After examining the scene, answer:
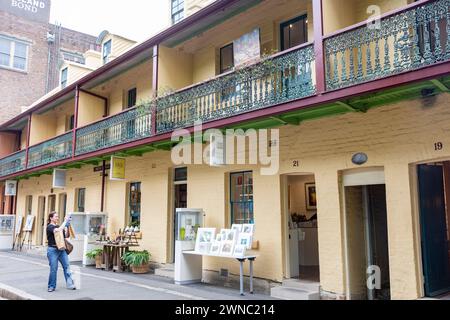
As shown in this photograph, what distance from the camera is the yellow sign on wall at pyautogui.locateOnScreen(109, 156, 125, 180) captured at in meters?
13.9

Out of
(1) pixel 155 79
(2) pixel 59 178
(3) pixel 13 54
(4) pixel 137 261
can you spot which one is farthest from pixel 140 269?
(3) pixel 13 54

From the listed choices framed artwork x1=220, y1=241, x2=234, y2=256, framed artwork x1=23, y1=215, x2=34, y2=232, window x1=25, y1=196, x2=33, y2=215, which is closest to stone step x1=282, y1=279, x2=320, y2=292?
framed artwork x1=220, y1=241, x2=234, y2=256

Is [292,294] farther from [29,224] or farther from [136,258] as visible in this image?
[29,224]

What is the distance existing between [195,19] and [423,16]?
5.78m

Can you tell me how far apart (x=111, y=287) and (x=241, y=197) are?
3807 mm

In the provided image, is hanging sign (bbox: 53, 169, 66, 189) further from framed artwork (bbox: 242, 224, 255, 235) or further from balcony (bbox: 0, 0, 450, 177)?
framed artwork (bbox: 242, 224, 255, 235)

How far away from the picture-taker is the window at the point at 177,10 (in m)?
15.1

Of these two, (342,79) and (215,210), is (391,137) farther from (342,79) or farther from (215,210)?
(215,210)

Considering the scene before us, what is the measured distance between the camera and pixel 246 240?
30.1ft

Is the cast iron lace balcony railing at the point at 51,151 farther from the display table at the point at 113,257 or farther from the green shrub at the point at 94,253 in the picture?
the display table at the point at 113,257

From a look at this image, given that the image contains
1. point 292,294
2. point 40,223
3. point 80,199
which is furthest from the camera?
point 40,223

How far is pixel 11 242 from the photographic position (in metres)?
21.9

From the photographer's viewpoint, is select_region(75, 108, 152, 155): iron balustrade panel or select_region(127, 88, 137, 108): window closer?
select_region(75, 108, 152, 155): iron balustrade panel

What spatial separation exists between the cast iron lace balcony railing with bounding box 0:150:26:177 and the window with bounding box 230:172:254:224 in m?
13.0
